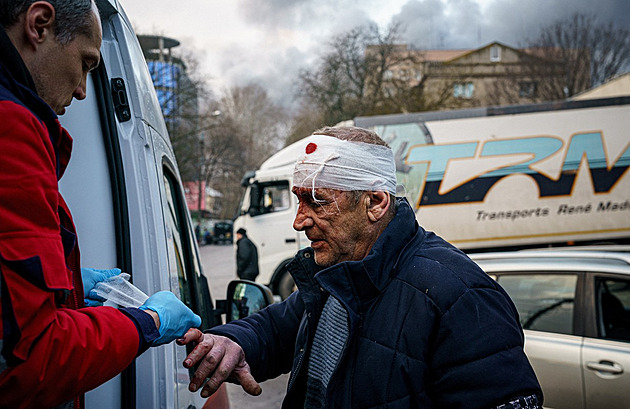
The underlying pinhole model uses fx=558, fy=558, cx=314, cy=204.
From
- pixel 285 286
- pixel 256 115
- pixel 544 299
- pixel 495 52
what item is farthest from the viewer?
pixel 256 115

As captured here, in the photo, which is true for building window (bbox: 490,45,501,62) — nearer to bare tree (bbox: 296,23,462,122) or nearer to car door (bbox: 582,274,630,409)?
bare tree (bbox: 296,23,462,122)

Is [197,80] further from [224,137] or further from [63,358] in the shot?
[63,358]

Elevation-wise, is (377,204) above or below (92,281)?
above

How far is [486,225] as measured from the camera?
1235 cm

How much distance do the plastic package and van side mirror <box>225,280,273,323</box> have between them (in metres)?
1.10

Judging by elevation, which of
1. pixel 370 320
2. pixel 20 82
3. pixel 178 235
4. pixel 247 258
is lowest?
pixel 247 258

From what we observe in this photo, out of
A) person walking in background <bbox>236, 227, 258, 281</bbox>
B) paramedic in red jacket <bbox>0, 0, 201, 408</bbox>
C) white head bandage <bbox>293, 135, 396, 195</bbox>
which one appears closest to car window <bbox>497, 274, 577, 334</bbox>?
white head bandage <bbox>293, 135, 396, 195</bbox>

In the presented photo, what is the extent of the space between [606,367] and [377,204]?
315cm

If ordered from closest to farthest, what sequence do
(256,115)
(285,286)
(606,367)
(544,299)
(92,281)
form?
1. (92,281)
2. (606,367)
3. (544,299)
4. (285,286)
5. (256,115)

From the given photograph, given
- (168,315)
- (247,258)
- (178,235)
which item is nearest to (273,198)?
(247,258)

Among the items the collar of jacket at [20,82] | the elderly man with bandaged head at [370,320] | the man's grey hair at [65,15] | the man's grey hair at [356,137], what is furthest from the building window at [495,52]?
the collar of jacket at [20,82]

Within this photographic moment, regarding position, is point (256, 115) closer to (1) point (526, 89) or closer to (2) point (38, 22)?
(1) point (526, 89)

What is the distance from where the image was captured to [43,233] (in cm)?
99

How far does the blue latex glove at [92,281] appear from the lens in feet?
4.97
